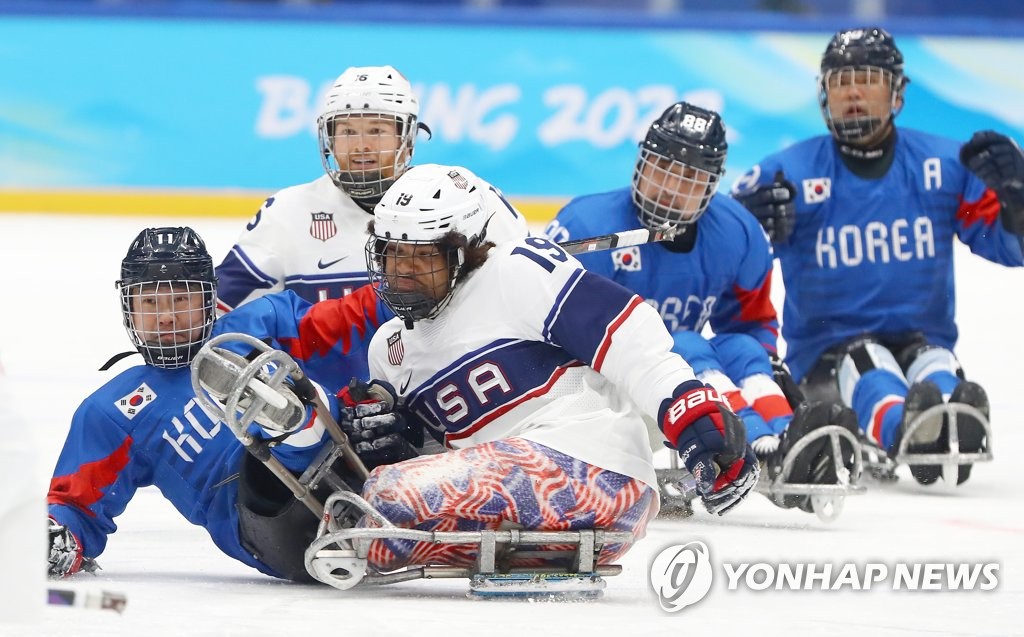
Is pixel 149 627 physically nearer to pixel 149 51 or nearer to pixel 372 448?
pixel 372 448

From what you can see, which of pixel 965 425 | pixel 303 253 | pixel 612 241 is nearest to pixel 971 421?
pixel 965 425

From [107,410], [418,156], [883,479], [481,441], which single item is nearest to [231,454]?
[107,410]

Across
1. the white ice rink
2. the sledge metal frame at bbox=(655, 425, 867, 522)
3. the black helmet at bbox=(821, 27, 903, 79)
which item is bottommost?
the white ice rink

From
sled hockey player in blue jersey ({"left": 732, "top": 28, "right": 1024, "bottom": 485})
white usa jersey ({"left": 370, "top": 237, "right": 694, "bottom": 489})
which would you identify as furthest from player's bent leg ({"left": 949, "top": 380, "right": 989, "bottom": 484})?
white usa jersey ({"left": 370, "top": 237, "right": 694, "bottom": 489})

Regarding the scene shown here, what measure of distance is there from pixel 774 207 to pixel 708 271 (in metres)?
0.61

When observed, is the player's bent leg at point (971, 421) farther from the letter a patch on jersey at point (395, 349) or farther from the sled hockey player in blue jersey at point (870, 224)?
the letter a patch on jersey at point (395, 349)

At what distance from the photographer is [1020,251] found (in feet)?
17.5

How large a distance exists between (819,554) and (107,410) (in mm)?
1582

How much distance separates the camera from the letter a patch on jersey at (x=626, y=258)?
4664 millimetres

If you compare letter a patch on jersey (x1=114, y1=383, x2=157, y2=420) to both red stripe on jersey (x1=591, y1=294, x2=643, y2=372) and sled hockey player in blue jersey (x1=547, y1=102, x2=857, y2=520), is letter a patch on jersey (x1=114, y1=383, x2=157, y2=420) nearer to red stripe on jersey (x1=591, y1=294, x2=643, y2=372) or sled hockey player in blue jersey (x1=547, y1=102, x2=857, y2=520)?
red stripe on jersey (x1=591, y1=294, x2=643, y2=372)

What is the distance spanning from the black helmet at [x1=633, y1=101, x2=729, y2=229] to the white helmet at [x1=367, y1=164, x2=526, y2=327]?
1264mm

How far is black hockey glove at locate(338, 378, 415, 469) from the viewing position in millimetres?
3258

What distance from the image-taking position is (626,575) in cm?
345

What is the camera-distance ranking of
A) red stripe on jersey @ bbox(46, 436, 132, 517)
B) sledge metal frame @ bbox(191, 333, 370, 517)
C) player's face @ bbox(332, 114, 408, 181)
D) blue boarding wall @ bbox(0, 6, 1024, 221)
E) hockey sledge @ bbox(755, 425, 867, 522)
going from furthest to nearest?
blue boarding wall @ bbox(0, 6, 1024, 221), player's face @ bbox(332, 114, 408, 181), hockey sledge @ bbox(755, 425, 867, 522), red stripe on jersey @ bbox(46, 436, 132, 517), sledge metal frame @ bbox(191, 333, 370, 517)
